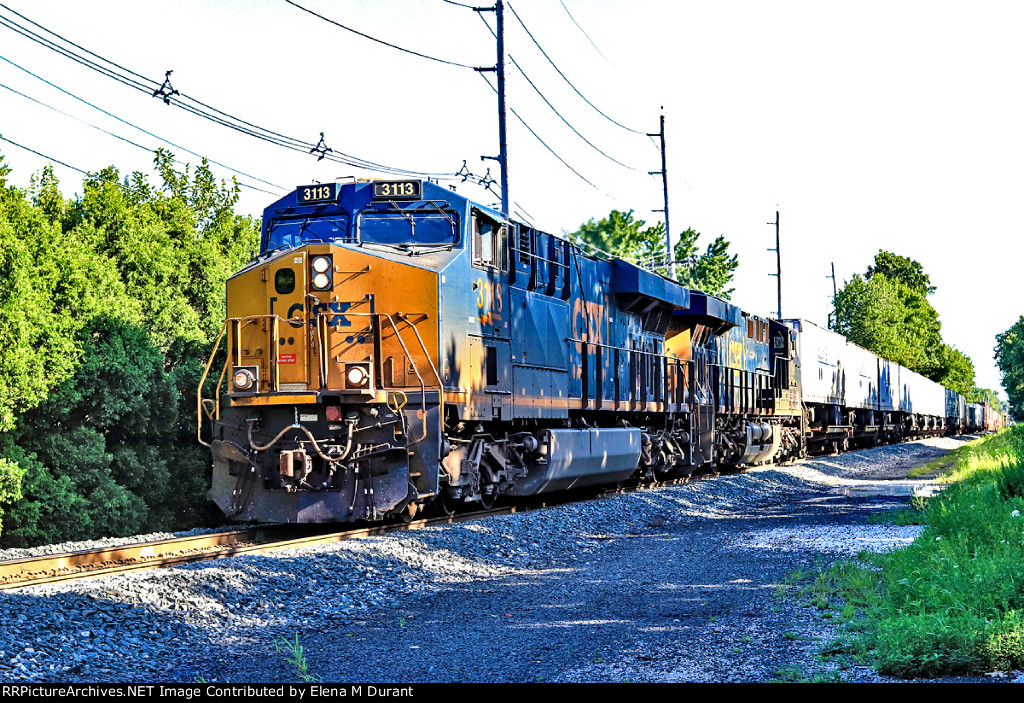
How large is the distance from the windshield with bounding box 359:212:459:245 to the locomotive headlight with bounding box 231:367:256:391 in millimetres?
2138

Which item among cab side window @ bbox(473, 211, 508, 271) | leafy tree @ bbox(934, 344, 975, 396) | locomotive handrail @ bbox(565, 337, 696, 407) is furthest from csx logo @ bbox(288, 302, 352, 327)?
leafy tree @ bbox(934, 344, 975, 396)

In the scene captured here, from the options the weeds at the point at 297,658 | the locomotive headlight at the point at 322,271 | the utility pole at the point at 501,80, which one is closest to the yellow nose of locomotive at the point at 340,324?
the locomotive headlight at the point at 322,271

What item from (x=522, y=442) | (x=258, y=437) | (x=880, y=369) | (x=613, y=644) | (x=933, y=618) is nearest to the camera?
(x=933, y=618)

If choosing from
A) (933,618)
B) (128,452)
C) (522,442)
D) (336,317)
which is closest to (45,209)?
(128,452)

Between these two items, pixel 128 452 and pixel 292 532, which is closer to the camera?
pixel 292 532

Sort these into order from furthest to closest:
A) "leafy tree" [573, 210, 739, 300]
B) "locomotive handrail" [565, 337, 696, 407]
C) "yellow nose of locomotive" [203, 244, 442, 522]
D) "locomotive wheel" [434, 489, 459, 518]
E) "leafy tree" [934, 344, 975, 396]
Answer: "leafy tree" [934, 344, 975, 396] < "leafy tree" [573, 210, 739, 300] < "locomotive handrail" [565, 337, 696, 407] < "locomotive wheel" [434, 489, 459, 518] < "yellow nose of locomotive" [203, 244, 442, 522]

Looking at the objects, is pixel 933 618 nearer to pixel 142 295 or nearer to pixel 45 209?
pixel 142 295

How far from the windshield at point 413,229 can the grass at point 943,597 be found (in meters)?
6.19

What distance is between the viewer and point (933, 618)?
20.3 feet

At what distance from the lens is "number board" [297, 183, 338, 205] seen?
42.7 ft

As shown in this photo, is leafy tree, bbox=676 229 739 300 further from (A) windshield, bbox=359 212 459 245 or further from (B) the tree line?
(A) windshield, bbox=359 212 459 245

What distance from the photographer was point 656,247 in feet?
165

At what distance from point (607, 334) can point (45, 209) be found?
949 centimetres

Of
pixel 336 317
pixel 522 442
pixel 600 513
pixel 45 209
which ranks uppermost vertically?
pixel 45 209
